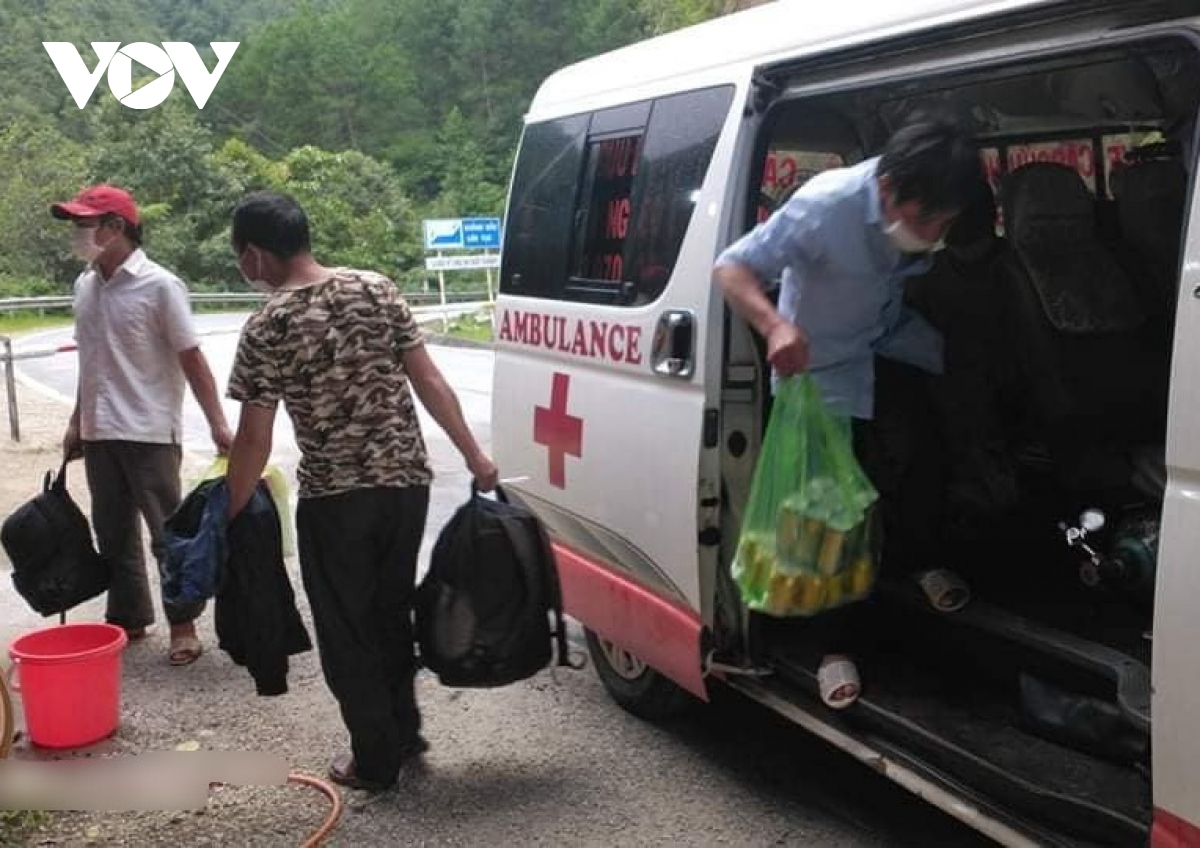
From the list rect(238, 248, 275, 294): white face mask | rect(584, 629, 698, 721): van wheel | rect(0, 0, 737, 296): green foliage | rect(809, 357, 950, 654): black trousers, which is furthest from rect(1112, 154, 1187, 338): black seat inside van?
rect(0, 0, 737, 296): green foliage

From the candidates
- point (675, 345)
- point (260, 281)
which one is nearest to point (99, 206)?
point (260, 281)

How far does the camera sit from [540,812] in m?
3.55

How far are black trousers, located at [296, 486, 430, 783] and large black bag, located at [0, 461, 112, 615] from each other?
60.6 inches

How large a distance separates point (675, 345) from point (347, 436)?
Answer: 988mm

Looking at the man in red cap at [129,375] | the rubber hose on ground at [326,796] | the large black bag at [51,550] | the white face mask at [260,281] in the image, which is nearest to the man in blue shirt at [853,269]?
the white face mask at [260,281]

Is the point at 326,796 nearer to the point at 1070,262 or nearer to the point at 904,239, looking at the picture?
the point at 904,239

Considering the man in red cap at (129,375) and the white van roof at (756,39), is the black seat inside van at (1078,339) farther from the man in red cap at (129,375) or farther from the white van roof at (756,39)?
the man in red cap at (129,375)

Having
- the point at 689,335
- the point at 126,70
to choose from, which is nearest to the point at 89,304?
the point at 689,335

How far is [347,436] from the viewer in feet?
11.3

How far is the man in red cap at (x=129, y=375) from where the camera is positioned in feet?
15.1

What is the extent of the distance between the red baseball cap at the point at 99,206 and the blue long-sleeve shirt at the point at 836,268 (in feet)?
8.80

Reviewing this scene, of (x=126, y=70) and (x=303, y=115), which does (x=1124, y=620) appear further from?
(x=303, y=115)

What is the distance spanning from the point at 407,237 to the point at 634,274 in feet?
161

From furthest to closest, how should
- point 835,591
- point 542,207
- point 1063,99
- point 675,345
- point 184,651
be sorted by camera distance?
point 184,651, point 542,207, point 1063,99, point 675,345, point 835,591
